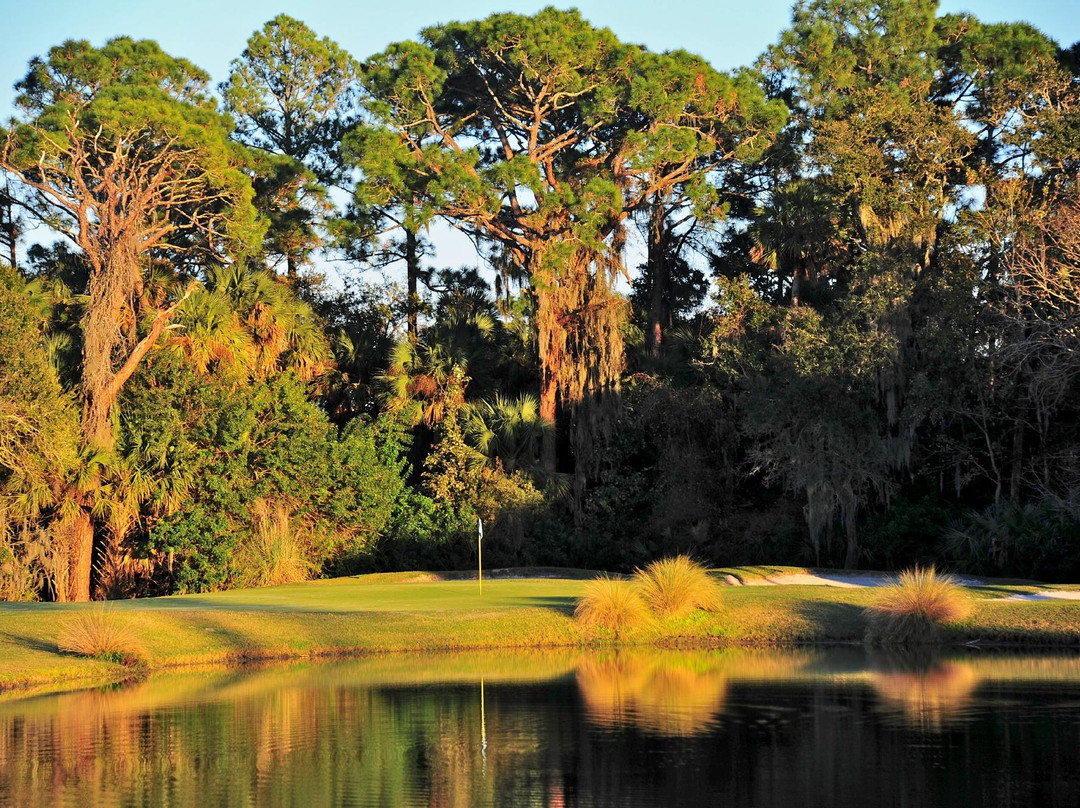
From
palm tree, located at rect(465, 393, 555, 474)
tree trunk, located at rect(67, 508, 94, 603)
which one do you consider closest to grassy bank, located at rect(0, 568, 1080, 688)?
tree trunk, located at rect(67, 508, 94, 603)

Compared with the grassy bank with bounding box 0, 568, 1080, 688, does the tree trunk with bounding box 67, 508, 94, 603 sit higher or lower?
higher

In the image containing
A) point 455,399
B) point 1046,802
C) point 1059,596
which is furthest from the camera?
point 455,399

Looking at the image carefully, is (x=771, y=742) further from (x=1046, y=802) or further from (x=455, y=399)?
(x=455, y=399)

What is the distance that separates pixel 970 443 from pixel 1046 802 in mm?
26863

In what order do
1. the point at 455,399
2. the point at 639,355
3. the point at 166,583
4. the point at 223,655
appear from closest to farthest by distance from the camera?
the point at 223,655 < the point at 166,583 < the point at 455,399 < the point at 639,355

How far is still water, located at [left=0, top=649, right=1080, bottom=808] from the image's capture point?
10805 millimetres

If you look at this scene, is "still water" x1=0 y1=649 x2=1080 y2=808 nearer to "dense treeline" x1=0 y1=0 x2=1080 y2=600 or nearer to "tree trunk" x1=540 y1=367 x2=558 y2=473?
"dense treeline" x1=0 y1=0 x2=1080 y2=600

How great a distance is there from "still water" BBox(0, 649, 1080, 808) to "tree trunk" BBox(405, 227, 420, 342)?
79.7 ft

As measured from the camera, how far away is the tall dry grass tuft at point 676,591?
72.7ft

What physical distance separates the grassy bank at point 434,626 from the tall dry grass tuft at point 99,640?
0.18 metres

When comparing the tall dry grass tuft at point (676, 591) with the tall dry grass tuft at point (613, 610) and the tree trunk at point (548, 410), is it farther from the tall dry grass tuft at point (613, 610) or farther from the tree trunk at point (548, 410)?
the tree trunk at point (548, 410)

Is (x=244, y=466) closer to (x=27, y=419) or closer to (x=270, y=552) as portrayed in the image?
(x=270, y=552)

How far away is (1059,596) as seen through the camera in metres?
24.2

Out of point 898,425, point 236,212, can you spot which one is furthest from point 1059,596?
point 236,212
